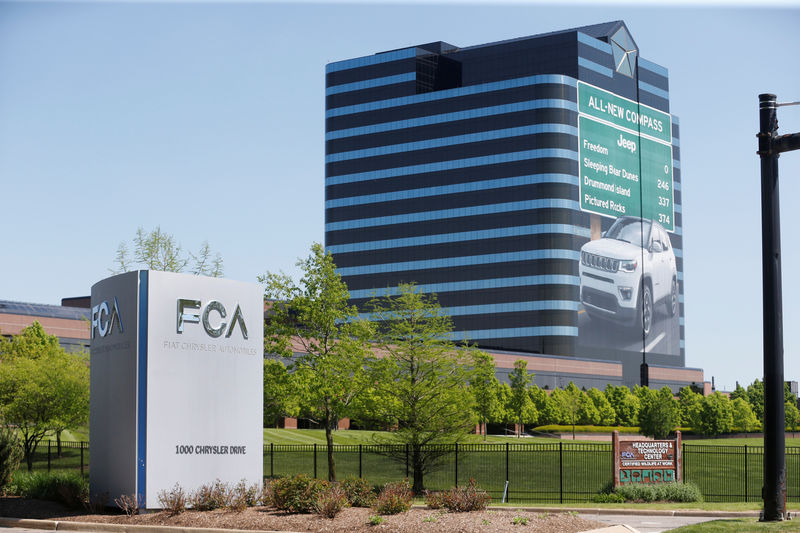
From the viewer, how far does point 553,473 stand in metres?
56.4

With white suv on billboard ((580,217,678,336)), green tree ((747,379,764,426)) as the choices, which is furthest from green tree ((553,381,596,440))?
white suv on billboard ((580,217,678,336))

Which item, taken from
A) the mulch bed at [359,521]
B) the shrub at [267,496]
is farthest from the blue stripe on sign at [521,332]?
the mulch bed at [359,521]

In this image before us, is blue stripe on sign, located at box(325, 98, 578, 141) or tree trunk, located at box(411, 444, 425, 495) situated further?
blue stripe on sign, located at box(325, 98, 578, 141)

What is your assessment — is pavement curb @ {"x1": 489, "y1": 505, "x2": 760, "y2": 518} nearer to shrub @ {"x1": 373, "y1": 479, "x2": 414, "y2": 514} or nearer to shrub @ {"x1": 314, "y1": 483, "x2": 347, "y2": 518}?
shrub @ {"x1": 373, "y1": 479, "x2": 414, "y2": 514}

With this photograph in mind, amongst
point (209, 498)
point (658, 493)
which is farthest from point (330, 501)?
point (658, 493)

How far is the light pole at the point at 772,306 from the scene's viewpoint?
19.8 m

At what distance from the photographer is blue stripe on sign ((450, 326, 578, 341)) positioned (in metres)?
139

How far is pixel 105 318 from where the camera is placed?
26.1m

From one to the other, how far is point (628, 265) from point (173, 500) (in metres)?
134

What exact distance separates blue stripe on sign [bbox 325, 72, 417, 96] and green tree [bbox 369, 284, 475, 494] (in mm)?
111611

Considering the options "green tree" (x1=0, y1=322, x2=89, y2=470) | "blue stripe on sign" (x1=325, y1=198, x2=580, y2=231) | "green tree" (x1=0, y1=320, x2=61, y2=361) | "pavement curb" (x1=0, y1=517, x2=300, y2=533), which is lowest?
"pavement curb" (x1=0, y1=517, x2=300, y2=533)

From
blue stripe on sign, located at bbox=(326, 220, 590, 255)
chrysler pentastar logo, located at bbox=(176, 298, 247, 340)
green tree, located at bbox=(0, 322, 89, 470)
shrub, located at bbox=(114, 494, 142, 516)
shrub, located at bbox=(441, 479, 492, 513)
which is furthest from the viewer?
blue stripe on sign, located at bbox=(326, 220, 590, 255)

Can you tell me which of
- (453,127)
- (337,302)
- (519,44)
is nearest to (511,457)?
(337,302)

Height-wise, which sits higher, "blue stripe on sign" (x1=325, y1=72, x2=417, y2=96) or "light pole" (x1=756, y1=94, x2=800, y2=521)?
"blue stripe on sign" (x1=325, y1=72, x2=417, y2=96)
